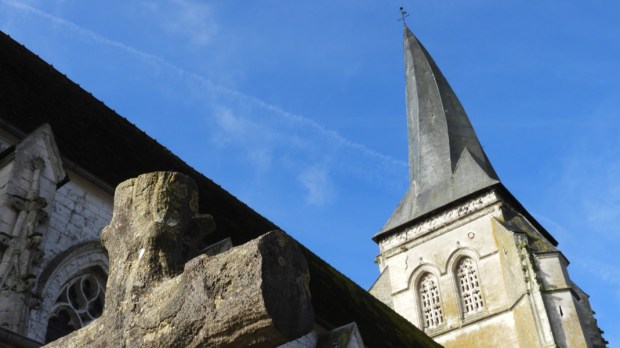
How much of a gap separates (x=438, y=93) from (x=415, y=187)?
3527 mm

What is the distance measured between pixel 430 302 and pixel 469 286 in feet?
3.97

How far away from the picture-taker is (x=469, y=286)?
19797 mm

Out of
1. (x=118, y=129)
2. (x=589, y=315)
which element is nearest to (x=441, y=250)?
(x=589, y=315)

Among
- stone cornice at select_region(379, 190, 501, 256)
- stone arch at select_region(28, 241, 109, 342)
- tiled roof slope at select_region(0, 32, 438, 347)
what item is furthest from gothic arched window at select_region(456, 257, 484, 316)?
stone arch at select_region(28, 241, 109, 342)

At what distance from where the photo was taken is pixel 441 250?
2056 cm

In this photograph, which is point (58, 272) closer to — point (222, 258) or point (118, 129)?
point (118, 129)

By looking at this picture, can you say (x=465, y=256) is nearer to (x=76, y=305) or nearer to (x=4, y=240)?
(x=76, y=305)

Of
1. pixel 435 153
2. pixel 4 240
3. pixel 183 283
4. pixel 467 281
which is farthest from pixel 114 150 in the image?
pixel 435 153

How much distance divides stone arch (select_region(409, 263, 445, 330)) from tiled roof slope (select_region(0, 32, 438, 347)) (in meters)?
5.15

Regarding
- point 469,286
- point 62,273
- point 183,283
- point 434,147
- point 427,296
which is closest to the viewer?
point 183,283

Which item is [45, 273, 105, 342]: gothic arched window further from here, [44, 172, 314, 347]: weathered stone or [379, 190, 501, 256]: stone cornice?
[379, 190, 501, 256]: stone cornice

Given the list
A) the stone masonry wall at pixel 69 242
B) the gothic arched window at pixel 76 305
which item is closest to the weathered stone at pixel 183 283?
the stone masonry wall at pixel 69 242

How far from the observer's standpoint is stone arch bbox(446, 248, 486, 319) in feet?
63.4

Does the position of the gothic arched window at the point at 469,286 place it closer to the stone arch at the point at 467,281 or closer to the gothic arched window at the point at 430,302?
the stone arch at the point at 467,281
